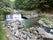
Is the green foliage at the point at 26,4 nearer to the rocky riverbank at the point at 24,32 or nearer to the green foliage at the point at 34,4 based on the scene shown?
the green foliage at the point at 34,4

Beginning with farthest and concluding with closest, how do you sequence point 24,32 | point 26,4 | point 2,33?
point 26,4, point 24,32, point 2,33

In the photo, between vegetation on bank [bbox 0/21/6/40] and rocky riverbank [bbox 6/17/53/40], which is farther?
rocky riverbank [bbox 6/17/53/40]

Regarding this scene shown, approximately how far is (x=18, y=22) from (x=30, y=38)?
30 centimetres

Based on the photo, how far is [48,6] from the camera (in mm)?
2016

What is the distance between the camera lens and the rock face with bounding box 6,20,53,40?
5.87 feet

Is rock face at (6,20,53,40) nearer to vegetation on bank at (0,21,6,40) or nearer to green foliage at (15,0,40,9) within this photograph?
vegetation on bank at (0,21,6,40)

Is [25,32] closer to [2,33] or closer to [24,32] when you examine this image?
[24,32]

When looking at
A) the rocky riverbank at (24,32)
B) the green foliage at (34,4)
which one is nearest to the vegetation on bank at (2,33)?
the rocky riverbank at (24,32)

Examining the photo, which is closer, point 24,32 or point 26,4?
point 24,32

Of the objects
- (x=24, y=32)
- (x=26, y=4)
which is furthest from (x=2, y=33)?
(x=26, y=4)

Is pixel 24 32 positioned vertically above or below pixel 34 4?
below

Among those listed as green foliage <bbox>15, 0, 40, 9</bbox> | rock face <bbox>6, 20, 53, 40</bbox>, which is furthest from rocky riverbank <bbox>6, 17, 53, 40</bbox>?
green foliage <bbox>15, 0, 40, 9</bbox>

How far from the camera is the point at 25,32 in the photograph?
1.83 metres

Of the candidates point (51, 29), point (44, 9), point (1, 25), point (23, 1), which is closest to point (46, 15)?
point (44, 9)
